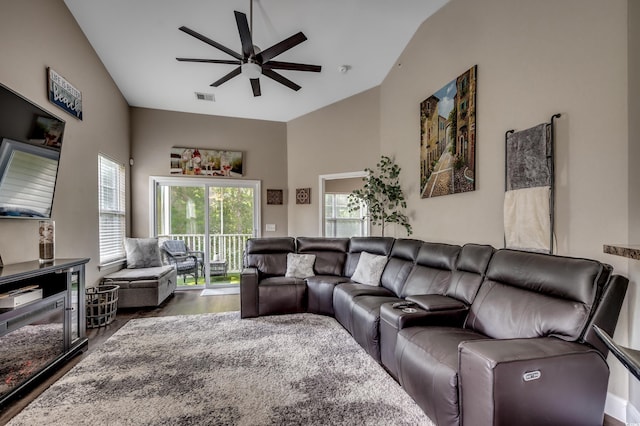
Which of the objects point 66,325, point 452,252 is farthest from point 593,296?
point 66,325

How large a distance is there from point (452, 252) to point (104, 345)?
11.3ft

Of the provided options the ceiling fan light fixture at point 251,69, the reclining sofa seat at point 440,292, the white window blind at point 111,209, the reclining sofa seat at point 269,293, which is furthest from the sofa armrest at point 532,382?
the white window blind at point 111,209

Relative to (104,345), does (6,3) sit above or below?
above

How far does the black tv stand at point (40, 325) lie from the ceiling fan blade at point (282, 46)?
2.61 meters

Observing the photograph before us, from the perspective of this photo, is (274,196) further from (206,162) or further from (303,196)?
(206,162)

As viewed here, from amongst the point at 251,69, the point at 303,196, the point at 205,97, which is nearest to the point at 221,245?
the point at 303,196

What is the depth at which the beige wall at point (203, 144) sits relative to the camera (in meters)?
5.27

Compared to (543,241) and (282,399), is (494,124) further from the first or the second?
(282,399)

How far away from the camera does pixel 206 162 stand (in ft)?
18.2

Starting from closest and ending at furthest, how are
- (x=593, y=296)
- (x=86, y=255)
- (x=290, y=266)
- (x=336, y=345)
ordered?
1. (x=593, y=296)
2. (x=336, y=345)
3. (x=86, y=255)
4. (x=290, y=266)

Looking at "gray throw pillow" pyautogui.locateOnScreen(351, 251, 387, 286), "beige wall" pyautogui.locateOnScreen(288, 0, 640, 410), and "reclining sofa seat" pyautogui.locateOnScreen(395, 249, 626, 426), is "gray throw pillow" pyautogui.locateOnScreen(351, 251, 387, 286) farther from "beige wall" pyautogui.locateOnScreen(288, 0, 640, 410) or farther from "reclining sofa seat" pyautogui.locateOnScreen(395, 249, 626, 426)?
"reclining sofa seat" pyautogui.locateOnScreen(395, 249, 626, 426)

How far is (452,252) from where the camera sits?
282 cm

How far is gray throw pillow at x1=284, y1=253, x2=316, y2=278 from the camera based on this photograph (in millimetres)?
4184

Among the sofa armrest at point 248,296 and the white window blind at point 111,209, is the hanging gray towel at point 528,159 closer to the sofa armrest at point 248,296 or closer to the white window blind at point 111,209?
the sofa armrest at point 248,296
